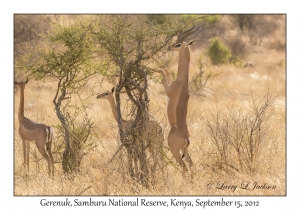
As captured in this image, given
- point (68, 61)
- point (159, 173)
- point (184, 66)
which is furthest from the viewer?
point (68, 61)

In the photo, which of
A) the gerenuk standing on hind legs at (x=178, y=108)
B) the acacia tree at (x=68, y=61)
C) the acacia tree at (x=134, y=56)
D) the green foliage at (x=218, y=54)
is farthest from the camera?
the green foliage at (x=218, y=54)

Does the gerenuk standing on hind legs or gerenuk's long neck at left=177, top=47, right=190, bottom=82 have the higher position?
gerenuk's long neck at left=177, top=47, right=190, bottom=82

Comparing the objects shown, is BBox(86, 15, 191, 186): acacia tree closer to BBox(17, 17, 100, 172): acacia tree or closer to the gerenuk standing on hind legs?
the gerenuk standing on hind legs

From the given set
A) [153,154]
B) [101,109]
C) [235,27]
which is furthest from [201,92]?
[235,27]

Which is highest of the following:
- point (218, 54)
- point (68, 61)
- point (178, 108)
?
point (218, 54)

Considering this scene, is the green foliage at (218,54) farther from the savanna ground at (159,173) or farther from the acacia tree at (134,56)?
the acacia tree at (134,56)

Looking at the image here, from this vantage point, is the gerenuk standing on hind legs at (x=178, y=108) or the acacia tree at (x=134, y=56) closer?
the gerenuk standing on hind legs at (x=178, y=108)

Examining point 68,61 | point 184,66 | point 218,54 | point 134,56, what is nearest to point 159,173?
point 184,66

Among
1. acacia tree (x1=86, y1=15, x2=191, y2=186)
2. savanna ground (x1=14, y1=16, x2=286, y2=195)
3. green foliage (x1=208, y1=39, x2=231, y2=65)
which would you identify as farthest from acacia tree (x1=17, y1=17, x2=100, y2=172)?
green foliage (x1=208, y1=39, x2=231, y2=65)

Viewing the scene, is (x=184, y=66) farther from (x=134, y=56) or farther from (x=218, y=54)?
(x=218, y=54)

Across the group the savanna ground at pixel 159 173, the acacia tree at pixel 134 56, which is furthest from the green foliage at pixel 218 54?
the acacia tree at pixel 134 56

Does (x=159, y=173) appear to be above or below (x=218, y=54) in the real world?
below

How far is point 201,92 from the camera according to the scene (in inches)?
649

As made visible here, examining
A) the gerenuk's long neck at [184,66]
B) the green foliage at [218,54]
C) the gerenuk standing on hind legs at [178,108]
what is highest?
the green foliage at [218,54]
